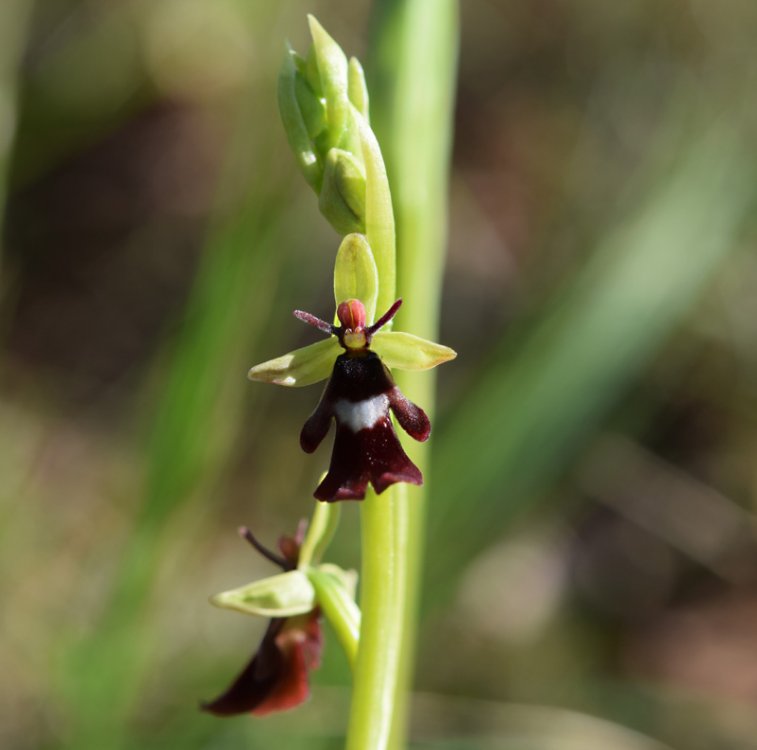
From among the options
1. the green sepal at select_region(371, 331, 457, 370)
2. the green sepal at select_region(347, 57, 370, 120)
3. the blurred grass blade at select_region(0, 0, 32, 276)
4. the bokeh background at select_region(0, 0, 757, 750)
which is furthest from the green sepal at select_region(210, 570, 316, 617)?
the blurred grass blade at select_region(0, 0, 32, 276)

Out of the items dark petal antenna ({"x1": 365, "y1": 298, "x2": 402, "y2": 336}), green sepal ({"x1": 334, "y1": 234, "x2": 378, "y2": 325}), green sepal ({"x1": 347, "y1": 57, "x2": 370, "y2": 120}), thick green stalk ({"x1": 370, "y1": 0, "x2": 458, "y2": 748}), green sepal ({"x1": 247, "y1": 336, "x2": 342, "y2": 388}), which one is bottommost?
green sepal ({"x1": 247, "y1": 336, "x2": 342, "y2": 388})

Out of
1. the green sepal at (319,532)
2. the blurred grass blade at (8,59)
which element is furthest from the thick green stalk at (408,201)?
the blurred grass blade at (8,59)

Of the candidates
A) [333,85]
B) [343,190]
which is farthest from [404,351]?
[333,85]

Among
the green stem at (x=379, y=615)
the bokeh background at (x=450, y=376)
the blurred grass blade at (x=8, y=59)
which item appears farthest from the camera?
the blurred grass blade at (x=8, y=59)

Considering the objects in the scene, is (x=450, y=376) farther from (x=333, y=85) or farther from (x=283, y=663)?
(x=333, y=85)

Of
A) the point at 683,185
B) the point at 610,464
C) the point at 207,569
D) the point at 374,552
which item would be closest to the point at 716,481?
the point at 610,464

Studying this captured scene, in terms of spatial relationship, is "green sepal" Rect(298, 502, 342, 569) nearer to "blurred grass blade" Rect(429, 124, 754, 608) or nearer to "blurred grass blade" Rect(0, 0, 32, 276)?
"blurred grass blade" Rect(429, 124, 754, 608)

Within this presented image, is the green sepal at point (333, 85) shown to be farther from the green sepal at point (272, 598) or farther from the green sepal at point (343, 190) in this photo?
the green sepal at point (272, 598)
